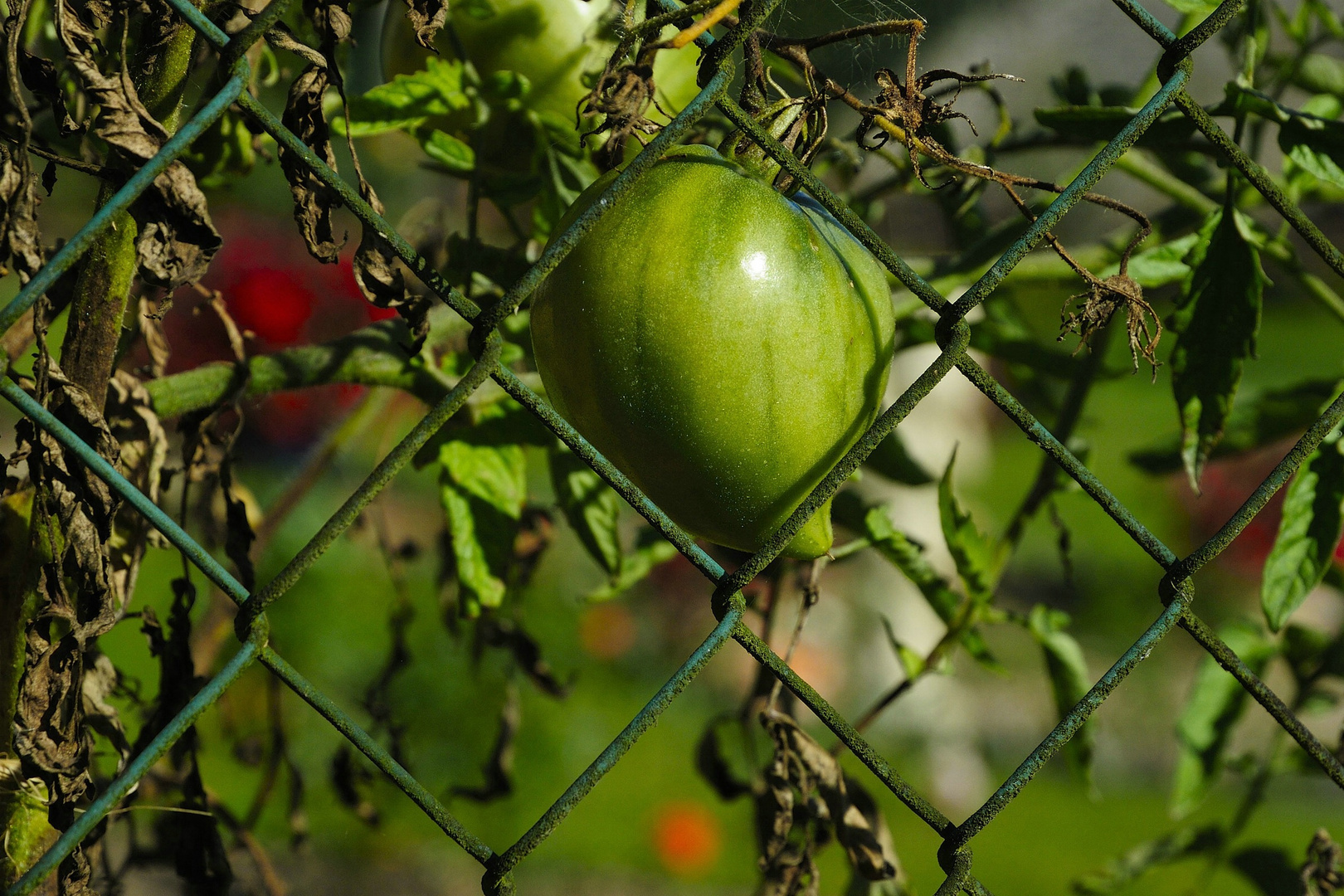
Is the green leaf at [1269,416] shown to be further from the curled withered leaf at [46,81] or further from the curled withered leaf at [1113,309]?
the curled withered leaf at [46,81]

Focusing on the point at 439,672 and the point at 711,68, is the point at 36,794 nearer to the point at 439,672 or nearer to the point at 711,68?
the point at 711,68

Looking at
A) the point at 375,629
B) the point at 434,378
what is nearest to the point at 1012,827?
the point at 375,629

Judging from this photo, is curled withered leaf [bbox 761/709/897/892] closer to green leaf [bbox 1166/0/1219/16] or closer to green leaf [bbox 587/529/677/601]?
green leaf [bbox 587/529/677/601]

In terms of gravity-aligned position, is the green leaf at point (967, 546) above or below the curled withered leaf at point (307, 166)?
above

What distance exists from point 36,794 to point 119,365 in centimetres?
24

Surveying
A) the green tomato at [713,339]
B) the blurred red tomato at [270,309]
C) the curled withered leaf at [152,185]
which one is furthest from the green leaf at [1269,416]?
the blurred red tomato at [270,309]

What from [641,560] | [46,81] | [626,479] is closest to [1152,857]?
[641,560]

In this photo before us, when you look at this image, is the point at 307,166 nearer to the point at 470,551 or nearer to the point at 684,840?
the point at 470,551

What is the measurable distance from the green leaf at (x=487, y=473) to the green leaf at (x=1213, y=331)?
41cm

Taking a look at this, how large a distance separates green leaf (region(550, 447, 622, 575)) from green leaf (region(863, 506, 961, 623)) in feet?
0.57

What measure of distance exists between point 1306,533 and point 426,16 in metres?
0.59

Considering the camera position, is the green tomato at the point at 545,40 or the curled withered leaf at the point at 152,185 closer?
the curled withered leaf at the point at 152,185

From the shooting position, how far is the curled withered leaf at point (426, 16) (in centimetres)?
50

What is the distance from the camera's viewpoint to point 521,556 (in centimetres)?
104
